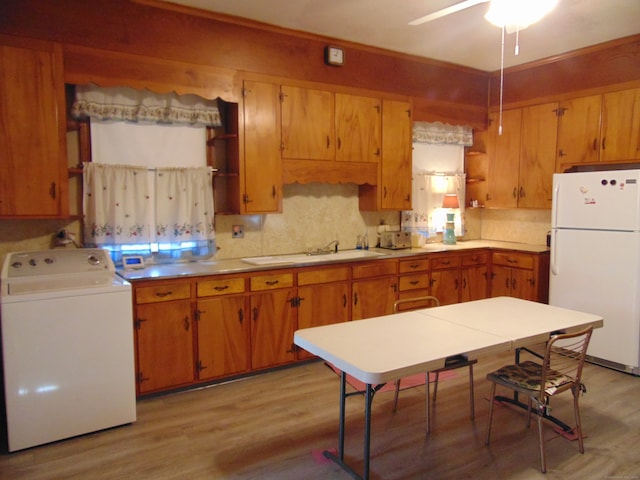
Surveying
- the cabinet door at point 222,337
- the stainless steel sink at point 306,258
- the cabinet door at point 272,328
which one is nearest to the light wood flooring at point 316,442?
the cabinet door at point 222,337

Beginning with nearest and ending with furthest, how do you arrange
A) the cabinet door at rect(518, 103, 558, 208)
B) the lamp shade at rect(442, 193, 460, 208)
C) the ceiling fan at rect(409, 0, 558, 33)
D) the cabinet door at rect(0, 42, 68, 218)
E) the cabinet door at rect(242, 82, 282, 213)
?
the ceiling fan at rect(409, 0, 558, 33) < the cabinet door at rect(0, 42, 68, 218) < the cabinet door at rect(242, 82, 282, 213) < the cabinet door at rect(518, 103, 558, 208) < the lamp shade at rect(442, 193, 460, 208)

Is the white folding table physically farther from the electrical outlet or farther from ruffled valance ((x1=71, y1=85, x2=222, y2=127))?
ruffled valance ((x1=71, y1=85, x2=222, y2=127))

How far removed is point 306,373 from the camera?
3682 mm

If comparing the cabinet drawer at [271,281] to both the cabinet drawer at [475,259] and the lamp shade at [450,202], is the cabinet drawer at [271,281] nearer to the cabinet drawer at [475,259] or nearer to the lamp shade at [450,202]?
the cabinet drawer at [475,259]

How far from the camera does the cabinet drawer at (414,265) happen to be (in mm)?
4254

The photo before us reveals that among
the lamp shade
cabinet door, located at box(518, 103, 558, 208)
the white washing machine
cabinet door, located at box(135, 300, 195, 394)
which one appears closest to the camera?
the white washing machine

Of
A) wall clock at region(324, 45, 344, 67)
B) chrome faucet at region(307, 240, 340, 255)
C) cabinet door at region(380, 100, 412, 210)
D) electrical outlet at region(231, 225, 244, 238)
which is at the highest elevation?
wall clock at region(324, 45, 344, 67)

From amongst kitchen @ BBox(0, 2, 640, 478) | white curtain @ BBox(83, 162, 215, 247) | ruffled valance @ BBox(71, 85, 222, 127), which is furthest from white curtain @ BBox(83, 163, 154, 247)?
ruffled valance @ BBox(71, 85, 222, 127)

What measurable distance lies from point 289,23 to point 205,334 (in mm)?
2463

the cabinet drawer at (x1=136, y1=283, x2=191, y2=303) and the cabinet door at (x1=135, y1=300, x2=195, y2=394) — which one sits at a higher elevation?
the cabinet drawer at (x1=136, y1=283, x2=191, y2=303)

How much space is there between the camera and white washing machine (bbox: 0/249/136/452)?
8.19 ft

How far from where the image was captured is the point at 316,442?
2658 millimetres

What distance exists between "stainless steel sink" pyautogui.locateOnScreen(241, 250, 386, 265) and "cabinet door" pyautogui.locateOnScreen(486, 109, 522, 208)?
5.70 feet

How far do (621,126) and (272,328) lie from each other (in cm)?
347
